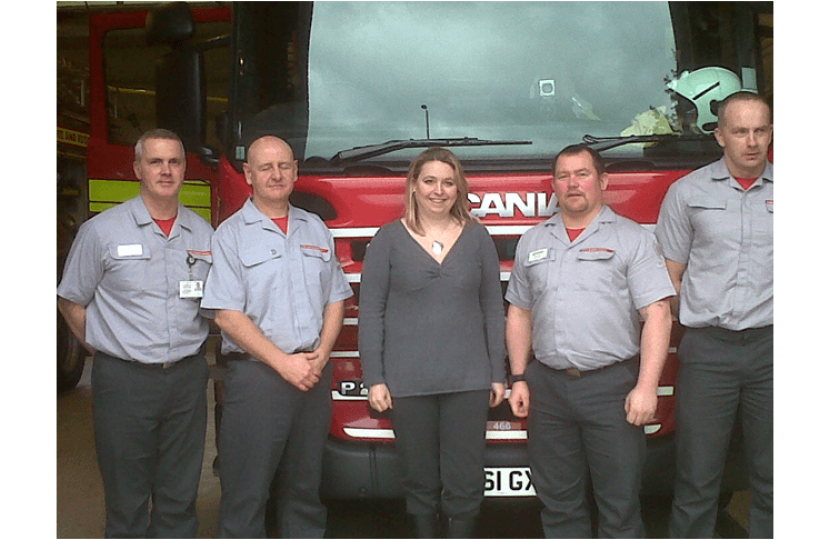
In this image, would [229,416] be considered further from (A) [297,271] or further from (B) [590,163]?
(B) [590,163]

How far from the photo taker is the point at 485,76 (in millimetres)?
3189

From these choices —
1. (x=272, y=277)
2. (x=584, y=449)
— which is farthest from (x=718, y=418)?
(x=272, y=277)

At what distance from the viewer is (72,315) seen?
120 inches

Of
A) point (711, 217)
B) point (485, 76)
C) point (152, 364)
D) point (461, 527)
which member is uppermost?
point (485, 76)

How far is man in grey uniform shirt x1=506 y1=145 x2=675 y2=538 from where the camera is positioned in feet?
9.38

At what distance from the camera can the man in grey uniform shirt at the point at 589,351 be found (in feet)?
9.38

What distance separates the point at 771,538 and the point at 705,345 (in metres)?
0.72

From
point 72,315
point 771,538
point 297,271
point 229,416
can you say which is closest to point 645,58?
point 297,271

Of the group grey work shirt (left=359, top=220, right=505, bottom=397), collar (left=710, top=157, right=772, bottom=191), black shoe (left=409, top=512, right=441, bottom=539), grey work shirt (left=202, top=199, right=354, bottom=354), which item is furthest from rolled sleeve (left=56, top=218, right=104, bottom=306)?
collar (left=710, top=157, right=772, bottom=191)

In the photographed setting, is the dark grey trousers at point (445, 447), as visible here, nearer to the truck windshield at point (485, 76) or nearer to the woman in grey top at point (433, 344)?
the woman in grey top at point (433, 344)

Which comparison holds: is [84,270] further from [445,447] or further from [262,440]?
[445,447]

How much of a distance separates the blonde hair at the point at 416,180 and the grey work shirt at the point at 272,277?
0.34 m

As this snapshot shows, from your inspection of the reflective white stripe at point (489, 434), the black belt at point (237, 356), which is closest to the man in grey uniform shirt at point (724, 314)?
the reflective white stripe at point (489, 434)

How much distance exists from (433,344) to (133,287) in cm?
107
